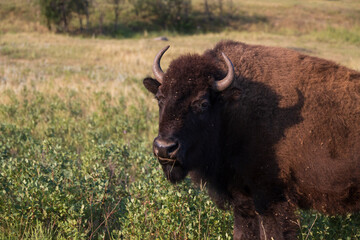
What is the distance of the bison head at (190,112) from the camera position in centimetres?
378

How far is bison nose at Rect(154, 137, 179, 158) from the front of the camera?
3.58 m

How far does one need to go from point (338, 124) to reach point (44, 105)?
27.2 feet

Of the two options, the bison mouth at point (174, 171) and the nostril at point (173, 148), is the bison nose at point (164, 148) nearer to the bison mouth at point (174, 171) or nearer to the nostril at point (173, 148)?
the nostril at point (173, 148)

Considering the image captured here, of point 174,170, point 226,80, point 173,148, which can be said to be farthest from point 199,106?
point 174,170

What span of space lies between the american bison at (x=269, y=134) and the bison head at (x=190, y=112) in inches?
0.4

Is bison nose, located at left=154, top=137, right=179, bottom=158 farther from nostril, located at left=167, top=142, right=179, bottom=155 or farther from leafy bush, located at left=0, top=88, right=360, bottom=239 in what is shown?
leafy bush, located at left=0, top=88, right=360, bottom=239

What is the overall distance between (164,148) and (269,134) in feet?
4.10

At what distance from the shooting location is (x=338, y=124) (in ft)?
13.0

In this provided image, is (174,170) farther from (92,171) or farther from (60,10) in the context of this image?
(60,10)

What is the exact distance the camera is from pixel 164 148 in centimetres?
358

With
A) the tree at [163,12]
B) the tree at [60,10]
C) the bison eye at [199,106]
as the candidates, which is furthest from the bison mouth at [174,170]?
the tree at [163,12]

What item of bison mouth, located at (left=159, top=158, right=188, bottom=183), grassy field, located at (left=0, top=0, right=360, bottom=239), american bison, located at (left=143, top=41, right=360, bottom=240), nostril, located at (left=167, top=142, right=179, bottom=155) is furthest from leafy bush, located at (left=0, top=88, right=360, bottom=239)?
nostril, located at (left=167, top=142, right=179, bottom=155)

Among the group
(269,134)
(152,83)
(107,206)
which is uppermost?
(152,83)

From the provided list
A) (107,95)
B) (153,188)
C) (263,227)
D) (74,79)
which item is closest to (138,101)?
(107,95)
